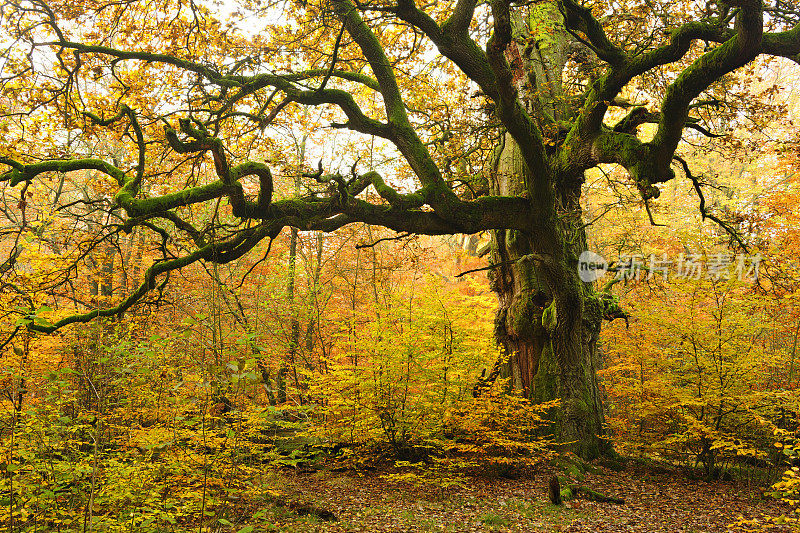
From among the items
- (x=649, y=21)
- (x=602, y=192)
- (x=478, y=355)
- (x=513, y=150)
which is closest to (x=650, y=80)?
(x=649, y=21)

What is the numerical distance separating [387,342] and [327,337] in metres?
6.66

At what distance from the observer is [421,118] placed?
A: 8727mm

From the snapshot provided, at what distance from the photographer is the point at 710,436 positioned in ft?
24.3

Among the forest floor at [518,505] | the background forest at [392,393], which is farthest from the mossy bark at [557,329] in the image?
the forest floor at [518,505]

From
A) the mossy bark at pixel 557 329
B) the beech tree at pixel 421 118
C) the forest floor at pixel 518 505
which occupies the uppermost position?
the beech tree at pixel 421 118

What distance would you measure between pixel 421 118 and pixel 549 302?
3974 mm

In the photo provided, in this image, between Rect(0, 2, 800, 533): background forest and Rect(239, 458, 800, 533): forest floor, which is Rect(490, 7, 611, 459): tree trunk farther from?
Rect(239, 458, 800, 533): forest floor

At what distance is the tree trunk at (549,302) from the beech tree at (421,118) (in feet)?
0.11

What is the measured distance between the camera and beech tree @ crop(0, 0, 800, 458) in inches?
204

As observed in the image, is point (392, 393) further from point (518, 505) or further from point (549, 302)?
point (549, 302)

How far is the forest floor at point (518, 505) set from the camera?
211 inches

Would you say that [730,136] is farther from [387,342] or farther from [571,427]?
[387,342]

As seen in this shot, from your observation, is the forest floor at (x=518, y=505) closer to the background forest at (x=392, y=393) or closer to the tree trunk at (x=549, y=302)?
the background forest at (x=392, y=393)

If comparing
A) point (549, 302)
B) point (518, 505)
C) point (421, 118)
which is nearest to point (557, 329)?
point (549, 302)
